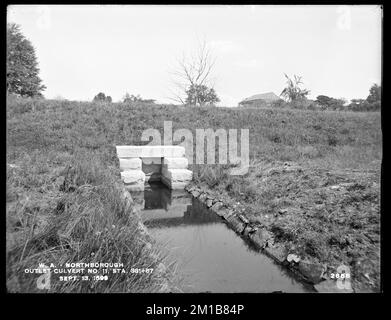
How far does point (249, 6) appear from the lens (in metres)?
2.02

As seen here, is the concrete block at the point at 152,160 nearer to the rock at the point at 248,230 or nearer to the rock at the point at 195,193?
the rock at the point at 195,193

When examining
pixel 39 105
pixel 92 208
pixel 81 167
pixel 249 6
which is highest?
pixel 39 105

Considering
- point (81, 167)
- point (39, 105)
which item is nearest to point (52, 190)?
point (81, 167)

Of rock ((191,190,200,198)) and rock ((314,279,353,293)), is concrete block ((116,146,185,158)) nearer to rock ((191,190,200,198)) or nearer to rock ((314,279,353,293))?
rock ((191,190,200,198))

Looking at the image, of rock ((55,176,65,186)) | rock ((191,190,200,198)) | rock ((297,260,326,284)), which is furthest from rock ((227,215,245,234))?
rock ((55,176,65,186))

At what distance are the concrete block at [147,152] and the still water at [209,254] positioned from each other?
184 cm

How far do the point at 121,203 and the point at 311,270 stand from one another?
2.27 metres

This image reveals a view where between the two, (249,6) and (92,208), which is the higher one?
(249,6)

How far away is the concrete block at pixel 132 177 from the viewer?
702 centimetres

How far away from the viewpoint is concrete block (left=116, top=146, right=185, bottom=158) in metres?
7.56

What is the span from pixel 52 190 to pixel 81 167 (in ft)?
3.06

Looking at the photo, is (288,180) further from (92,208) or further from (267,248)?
(92,208)
